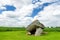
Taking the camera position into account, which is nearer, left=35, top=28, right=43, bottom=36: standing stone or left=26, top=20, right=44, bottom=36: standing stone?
left=35, top=28, right=43, bottom=36: standing stone

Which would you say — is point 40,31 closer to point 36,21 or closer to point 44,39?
point 36,21

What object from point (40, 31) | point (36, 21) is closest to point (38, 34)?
point (40, 31)

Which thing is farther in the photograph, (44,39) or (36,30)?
(36,30)

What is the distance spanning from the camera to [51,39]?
21828 mm

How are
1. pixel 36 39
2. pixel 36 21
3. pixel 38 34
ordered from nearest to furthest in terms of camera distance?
pixel 36 39, pixel 38 34, pixel 36 21

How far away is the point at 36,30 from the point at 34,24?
972 mm

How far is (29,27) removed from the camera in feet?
93.6

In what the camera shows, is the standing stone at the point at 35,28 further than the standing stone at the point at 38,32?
Yes

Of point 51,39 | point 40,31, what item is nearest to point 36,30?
point 40,31

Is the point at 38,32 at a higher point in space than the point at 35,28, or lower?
lower

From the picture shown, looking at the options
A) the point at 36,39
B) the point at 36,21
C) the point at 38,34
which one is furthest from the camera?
the point at 36,21

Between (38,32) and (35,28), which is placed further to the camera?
(35,28)

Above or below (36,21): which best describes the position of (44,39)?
below

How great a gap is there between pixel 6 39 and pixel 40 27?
300 inches
